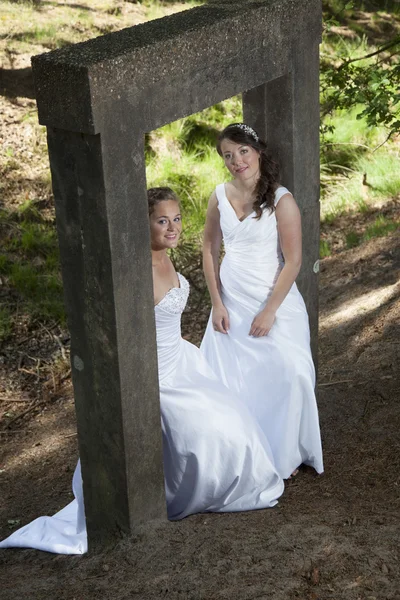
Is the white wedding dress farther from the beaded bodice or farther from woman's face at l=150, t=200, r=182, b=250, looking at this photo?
woman's face at l=150, t=200, r=182, b=250

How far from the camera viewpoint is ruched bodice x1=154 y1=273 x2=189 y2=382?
429 cm

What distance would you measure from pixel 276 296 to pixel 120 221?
130 centimetres

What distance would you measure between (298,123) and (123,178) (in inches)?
58.1

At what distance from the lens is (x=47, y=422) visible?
688cm

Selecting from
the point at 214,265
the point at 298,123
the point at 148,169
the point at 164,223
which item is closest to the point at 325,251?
the point at 148,169

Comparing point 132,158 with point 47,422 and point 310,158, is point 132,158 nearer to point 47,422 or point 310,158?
point 310,158

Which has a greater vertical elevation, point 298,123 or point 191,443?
point 298,123

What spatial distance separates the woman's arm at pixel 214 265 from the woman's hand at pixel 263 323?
195 mm

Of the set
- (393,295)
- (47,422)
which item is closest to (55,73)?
(47,422)

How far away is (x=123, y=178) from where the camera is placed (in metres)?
3.66

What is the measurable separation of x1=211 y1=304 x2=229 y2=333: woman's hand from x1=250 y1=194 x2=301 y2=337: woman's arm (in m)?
0.21

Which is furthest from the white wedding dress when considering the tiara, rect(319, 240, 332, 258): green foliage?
rect(319, 240, 332, 258): green foliage

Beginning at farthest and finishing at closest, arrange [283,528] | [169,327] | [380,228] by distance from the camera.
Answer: [380,228]
[169,327]
[283,528]

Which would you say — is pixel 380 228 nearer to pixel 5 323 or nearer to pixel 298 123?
pixel 5 323
